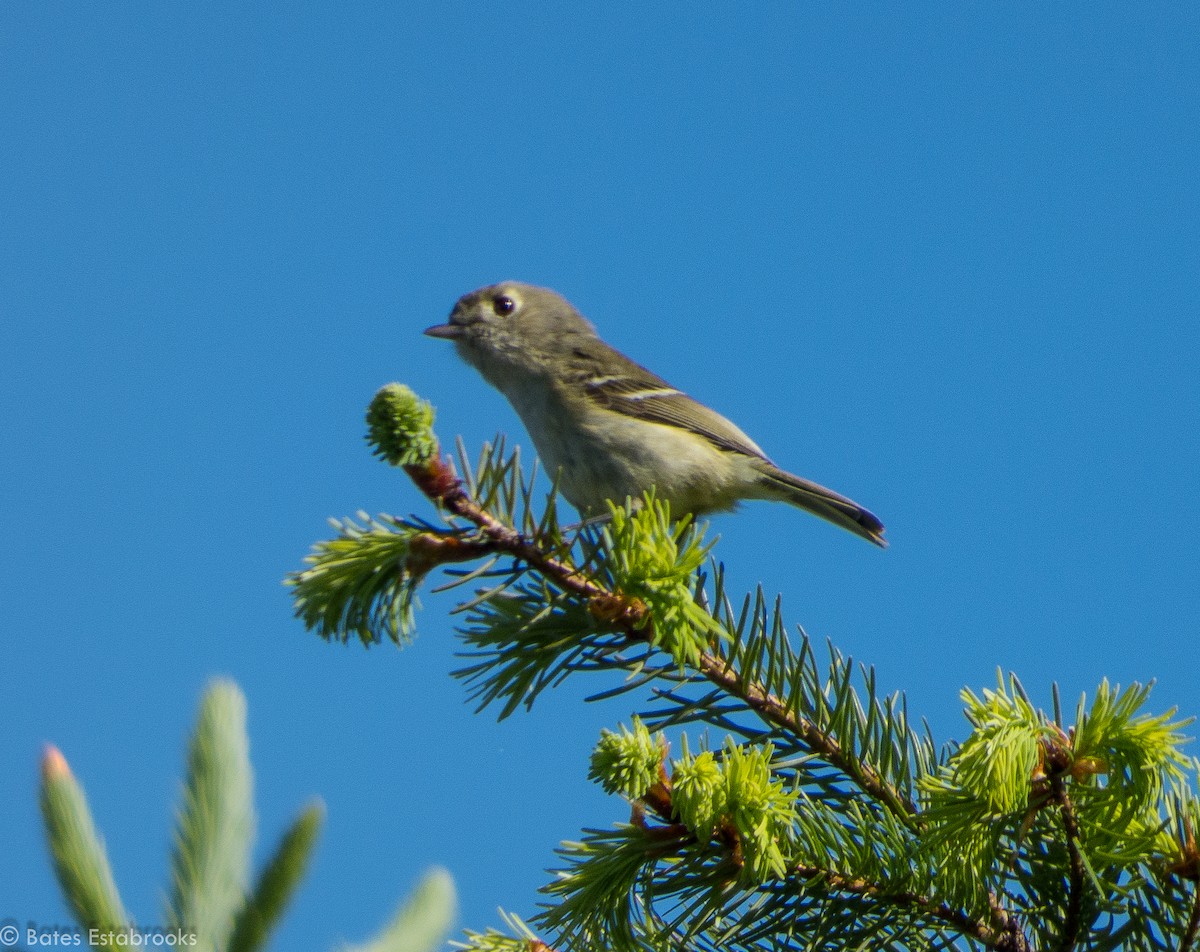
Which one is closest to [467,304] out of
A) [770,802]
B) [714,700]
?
[714,700]

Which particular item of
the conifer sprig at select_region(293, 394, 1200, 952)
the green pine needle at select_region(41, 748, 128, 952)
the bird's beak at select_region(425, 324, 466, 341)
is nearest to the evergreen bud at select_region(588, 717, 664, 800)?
the conifer sprig at select_region(293, 394, 1200, 952)

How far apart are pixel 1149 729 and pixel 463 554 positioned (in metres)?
0.96

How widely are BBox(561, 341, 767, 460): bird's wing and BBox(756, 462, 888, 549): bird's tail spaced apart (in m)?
0.11

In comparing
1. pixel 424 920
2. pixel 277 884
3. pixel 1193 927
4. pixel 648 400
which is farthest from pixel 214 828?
pixel 648 400

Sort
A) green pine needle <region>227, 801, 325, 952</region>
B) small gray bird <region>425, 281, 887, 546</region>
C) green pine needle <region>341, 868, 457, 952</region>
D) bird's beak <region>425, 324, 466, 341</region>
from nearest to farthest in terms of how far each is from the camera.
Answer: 1. green pine needle <region>227, 801, 325, 952</region>
2. green pine needle <region>341, 868, 457, 952</region>
3. small gray bird <region>425, 281, 887, 546</region>
4. bird's beak <region>425, 324, 466, 341</region>

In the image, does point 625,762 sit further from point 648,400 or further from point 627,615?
point 648,400

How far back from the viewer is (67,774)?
3.87 feet

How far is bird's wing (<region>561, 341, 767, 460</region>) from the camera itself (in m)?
4.46

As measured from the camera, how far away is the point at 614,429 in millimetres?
4199

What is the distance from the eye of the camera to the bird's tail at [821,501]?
14.5 feet

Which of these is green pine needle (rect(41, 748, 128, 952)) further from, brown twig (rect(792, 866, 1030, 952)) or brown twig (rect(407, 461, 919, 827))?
brown twig (rect(792, 866, 1030, 952))

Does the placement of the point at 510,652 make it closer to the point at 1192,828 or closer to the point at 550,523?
the point at 550,523

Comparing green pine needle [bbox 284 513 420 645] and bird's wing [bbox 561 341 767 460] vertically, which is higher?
bird's wing [bbox 561 341 767 460]

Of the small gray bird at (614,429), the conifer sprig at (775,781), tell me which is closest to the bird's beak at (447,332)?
the small gray bird at (614,429)
